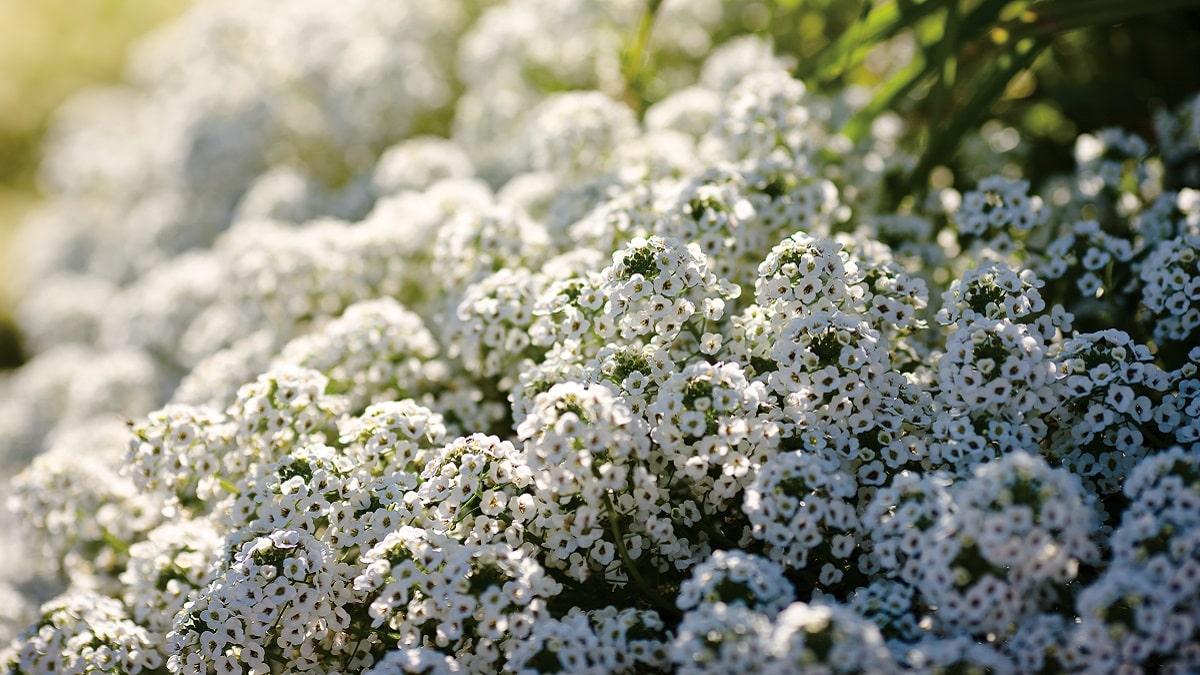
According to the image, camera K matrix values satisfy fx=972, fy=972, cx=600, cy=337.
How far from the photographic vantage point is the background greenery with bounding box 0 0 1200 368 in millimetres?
4090

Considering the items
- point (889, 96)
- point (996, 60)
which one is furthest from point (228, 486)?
point (996, 60)

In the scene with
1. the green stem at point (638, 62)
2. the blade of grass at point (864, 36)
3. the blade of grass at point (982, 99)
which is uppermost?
the green stem at point (638, 62)

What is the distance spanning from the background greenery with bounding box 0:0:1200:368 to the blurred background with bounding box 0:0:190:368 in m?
8.90

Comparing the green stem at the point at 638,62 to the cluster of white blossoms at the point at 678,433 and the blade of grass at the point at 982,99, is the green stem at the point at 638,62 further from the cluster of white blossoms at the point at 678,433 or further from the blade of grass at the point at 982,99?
the blade of grass at the point at 982,99

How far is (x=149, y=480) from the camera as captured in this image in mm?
3451

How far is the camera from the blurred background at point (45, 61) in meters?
11.5

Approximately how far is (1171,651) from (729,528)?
4.09 feet

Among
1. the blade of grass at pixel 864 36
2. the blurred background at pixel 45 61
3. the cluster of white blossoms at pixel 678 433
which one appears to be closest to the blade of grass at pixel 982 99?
the cluster of white blossoms at pixel 678 433

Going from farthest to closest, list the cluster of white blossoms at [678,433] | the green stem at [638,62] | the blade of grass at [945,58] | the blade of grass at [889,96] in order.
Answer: the green stem at [638,62], the blade of grass at [889,96], the blade of grass at [945,58], the cluster of white blossoms at [678,433]

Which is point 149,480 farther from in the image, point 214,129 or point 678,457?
point 214,129

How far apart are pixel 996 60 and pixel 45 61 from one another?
1174cm

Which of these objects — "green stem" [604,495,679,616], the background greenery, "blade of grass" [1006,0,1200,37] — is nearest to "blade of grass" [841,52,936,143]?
the background greenery

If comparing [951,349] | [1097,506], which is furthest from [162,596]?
[1097,506]

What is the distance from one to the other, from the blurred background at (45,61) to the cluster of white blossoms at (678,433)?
759 cm
